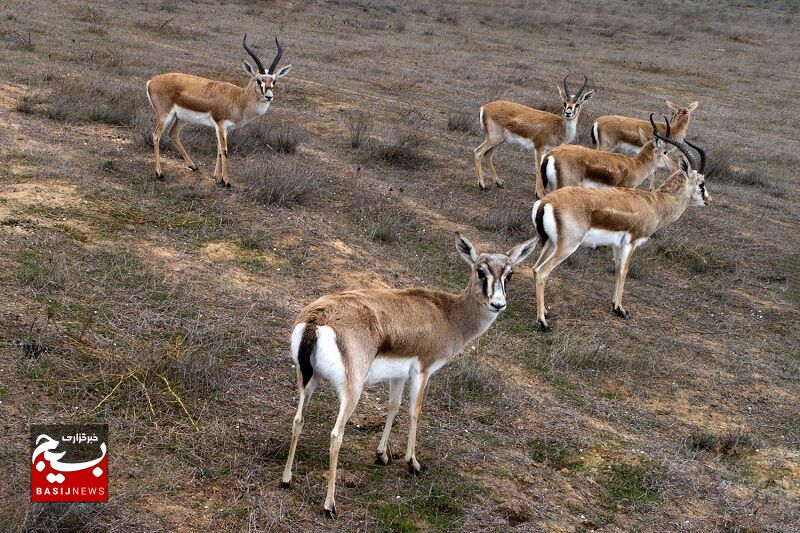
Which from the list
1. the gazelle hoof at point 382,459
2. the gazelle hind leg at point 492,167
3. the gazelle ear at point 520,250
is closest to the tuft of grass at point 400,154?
the gazelle hind leg at point 492,167

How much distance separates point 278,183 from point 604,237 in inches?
143

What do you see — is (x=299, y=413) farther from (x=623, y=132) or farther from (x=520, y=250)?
(x=623, y=132)

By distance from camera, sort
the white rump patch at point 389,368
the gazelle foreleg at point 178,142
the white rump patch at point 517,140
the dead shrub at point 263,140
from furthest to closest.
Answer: the white rump patch at point 517,140 < the dead shrub at point 263,140 < the gazelle foreleg at point 178,142 < the white rump patch at point 389,368

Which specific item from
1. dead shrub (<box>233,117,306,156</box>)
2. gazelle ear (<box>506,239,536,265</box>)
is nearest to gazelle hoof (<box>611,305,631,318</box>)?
gazelle ear (<box>506,239,536,265</box>)

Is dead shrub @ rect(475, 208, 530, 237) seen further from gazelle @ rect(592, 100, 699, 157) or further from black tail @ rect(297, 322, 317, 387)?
black tail @ rect(297, 322, 317, 387)

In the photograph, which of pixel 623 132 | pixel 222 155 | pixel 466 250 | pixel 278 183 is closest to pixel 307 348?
pixel 466 250

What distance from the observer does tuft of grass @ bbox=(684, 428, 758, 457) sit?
5848 millimetres

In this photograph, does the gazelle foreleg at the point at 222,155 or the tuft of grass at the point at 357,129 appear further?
the tuft of grass at the point at 357,129

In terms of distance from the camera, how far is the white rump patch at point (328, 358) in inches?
161

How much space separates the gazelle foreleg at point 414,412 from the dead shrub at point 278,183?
14.3 feet

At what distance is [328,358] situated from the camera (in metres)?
4.08

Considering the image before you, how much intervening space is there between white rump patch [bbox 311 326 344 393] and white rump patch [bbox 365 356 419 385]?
0.39 m

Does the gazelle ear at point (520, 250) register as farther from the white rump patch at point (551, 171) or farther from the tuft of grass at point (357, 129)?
the tuft of grass at point (357, 129)

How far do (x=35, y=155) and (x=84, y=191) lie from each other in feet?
3.79
